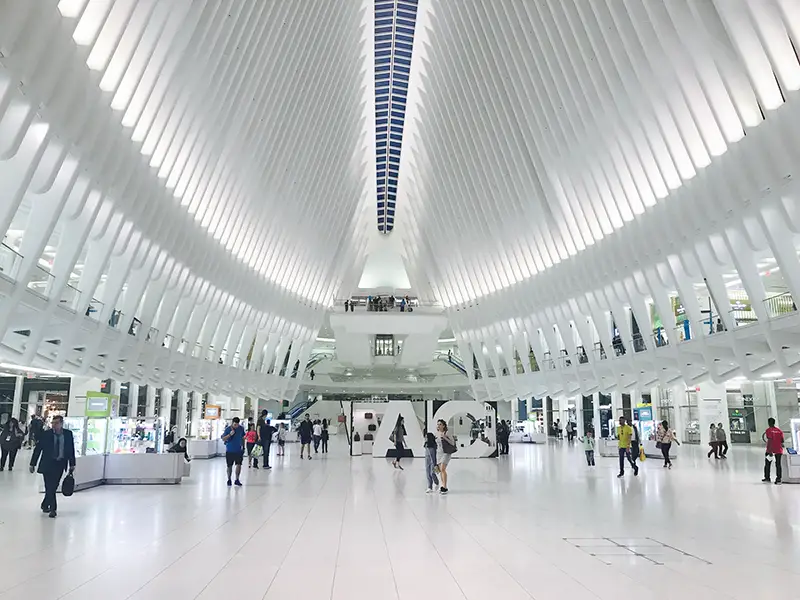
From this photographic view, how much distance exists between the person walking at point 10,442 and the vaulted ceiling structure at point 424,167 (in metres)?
1.92

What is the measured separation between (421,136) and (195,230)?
18.8 m

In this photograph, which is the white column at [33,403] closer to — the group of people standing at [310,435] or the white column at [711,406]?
the group of people standing at [310,435]

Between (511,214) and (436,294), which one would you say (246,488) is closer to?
→ (511,214)

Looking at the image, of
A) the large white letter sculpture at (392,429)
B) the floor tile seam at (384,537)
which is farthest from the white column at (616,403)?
the floor tile seam at (384,537)

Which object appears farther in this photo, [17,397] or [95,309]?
[17,397]

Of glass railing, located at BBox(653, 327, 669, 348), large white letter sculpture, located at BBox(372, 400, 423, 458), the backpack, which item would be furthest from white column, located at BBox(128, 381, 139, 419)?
the backpack

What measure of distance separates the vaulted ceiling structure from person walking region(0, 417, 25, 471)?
1.92m

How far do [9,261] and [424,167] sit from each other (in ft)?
92.9

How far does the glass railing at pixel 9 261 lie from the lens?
13383 millimetres

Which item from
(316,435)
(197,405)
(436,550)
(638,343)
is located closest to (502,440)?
(638,343)

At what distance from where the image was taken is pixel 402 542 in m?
7.69

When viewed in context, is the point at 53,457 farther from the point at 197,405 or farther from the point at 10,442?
the point at 197,405

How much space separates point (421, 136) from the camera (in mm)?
38094

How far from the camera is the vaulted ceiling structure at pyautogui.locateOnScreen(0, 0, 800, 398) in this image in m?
13.6
